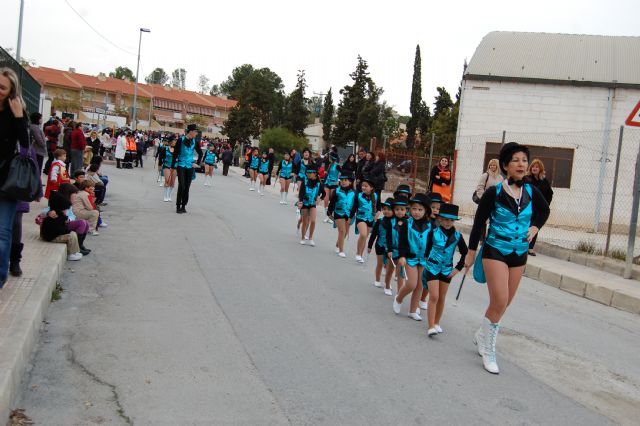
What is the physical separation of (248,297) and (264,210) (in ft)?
34.6

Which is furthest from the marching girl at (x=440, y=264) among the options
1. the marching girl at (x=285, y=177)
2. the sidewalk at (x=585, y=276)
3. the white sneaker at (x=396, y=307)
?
the marching girl at (x=285, y=177)

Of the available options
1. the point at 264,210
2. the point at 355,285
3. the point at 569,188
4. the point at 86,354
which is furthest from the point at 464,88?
the point at 86,354

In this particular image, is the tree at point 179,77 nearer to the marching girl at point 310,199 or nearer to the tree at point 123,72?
the tree at point 123,72

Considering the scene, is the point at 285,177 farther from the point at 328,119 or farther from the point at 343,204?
the point at 328,119

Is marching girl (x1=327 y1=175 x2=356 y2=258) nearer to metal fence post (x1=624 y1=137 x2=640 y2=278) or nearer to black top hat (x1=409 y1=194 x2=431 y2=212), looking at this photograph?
black top hat (x1=409 y1=194 x2=431 y2=212)

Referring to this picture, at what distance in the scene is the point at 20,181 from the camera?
19.1 ft

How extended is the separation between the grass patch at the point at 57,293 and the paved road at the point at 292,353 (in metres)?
0.16

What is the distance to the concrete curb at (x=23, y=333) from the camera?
13.6 feet

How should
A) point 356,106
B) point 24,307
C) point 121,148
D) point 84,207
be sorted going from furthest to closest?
point 356,106 → point 121,148 → point 84,207 → point 24,307

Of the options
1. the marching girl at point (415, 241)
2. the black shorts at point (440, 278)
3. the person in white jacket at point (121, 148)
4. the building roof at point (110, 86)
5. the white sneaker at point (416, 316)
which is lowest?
→ the white sneaker at point (416, 316)

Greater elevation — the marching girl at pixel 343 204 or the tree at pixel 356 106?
the tree at pixel 356 106

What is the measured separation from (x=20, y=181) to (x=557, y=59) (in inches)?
793

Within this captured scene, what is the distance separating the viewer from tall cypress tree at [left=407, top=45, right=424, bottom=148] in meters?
59.4

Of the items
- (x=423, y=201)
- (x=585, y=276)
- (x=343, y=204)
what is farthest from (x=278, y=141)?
(x=423, y=201)
